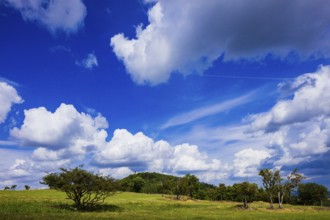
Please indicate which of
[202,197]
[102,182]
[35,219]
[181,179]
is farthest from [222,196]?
[35,219]

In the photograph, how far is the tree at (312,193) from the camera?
146125 millimetres

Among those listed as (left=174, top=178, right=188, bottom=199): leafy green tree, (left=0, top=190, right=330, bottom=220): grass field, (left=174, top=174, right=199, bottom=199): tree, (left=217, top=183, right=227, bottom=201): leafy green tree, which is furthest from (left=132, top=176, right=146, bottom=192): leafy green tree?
(left=0, top=190, right=330, bottom=220): grass field

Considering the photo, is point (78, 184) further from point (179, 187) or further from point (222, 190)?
point (222, 190)

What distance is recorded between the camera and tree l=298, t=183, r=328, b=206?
14612 cm

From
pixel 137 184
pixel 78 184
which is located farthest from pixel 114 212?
pixel 137 184

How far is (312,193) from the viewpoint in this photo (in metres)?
146

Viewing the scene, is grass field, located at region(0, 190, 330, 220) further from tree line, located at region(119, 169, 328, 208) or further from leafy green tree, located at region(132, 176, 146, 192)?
leafy green tree, located at region(132, 176, 146, 192)

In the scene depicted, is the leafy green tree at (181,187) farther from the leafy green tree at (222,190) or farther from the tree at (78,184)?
the tree at (78,184)

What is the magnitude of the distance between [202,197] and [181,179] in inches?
1622

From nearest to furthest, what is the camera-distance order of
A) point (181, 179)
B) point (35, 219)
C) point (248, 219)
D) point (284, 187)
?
point (35, 219)
point (248, 219)
point (284, 187)
point (181, 179)

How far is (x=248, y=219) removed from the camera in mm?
46969

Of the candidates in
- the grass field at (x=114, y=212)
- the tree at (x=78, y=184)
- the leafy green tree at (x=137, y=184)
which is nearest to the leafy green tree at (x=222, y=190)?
the leafy green tree at (x=137, y=184)

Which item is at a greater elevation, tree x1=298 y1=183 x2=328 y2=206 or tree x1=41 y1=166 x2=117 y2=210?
tree x1=298 y1=183 x2=328 y2=206

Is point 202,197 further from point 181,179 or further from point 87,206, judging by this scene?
point 87,206
